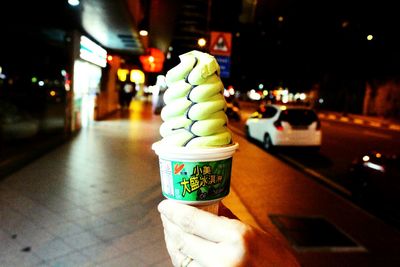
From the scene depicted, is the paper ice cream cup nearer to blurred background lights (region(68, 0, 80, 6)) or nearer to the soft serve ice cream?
the soft serve ice cream

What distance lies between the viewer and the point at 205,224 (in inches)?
53.4

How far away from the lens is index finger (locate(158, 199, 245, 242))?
1317 mm

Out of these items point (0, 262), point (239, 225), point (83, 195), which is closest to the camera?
point (239, 225)

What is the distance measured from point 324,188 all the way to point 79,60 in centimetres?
983

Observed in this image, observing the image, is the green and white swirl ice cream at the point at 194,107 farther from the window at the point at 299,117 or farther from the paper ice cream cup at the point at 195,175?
the window at the point at 299,117

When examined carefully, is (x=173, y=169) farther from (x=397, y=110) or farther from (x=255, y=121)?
(x=397, y=110)

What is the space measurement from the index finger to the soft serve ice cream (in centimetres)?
21

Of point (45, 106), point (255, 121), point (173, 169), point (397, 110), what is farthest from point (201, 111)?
point (397, 110)

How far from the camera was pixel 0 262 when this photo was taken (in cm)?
420

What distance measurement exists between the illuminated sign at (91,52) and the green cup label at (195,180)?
44.0 feet

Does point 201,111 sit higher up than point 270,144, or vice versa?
point 201,111

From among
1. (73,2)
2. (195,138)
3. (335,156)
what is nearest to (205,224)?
(195,138)

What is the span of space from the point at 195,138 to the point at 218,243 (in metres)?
0.59

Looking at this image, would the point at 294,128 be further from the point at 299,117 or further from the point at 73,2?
the point at 73,2
